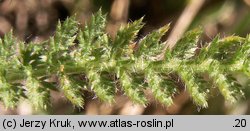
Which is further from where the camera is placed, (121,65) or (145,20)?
(145,20)

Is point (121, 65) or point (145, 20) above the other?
point (145, 20)

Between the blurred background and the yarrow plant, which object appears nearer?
the yarrow plant

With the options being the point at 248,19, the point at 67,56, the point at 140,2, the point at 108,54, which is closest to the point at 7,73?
the point at 67,56

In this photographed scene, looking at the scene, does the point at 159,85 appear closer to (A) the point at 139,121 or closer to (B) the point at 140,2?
(A) the point at 139,121

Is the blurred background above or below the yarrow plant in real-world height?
above
